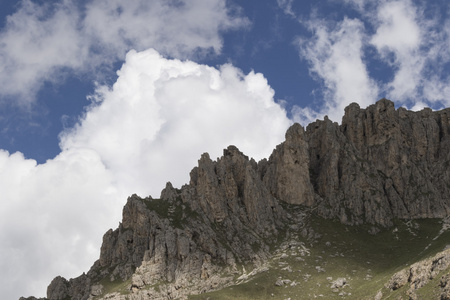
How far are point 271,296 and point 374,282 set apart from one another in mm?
41995

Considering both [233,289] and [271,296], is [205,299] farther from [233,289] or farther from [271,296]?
[271,296]

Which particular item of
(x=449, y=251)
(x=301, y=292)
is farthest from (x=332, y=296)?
(x=449, y=251)

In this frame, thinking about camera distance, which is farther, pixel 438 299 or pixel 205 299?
pixel 205 299

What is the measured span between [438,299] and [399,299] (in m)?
14.5

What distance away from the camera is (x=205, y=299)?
617 feet

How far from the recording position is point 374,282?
195 metres

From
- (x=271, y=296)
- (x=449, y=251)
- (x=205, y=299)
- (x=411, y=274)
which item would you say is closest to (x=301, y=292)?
(x=271, y=296)

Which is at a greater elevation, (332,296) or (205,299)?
(205,299)

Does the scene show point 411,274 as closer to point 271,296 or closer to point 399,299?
point 399,299

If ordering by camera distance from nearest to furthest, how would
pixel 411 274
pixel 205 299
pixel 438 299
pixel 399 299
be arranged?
pixel 438 299, pixel 399 299, pixel 411 274, pixel 205 299

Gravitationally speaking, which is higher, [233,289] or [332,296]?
[233,289]

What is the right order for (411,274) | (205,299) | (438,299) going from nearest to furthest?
(438,299)
(411,274)
(205,299)

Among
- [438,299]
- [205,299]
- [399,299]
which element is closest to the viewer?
[438,299]

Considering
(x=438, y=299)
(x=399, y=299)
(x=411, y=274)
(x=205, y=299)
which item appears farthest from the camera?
(x=205, y=299)
